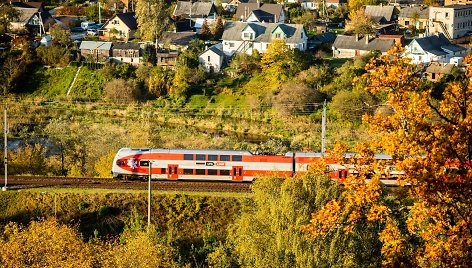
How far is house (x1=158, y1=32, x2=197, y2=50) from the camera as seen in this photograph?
36.2m

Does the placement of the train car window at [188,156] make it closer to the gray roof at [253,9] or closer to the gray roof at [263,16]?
the gray roof at [263,16]

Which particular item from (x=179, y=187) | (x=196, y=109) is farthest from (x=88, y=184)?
(x=196, y=109)

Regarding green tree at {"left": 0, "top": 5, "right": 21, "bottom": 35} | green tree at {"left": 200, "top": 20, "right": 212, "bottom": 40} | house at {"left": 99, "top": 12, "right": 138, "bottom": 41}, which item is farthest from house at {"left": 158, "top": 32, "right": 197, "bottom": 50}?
green tree at {"left": 0, "top": 5, "right": 21, "bottom": 35}

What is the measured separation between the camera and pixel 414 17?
40.6 meters

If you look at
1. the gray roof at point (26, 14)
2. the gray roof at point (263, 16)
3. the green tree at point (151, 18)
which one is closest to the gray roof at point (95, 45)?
the green tree at point (151, 18)

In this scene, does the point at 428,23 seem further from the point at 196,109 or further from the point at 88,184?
the point at 88,184

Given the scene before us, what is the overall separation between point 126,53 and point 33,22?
940 centimetres

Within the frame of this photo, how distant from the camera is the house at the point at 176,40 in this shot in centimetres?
3619

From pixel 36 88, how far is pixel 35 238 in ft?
73.9

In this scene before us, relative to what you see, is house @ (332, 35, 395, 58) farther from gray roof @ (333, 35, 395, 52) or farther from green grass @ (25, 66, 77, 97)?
green grass @ (25, 66, 77, 97)

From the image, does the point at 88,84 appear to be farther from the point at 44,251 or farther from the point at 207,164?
the point at 44,251

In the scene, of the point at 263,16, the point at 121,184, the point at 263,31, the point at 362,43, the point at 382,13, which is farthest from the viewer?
the point at 382,13

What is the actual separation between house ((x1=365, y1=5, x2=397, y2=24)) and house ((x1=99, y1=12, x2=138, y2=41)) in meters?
14.8

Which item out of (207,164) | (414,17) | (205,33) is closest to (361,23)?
(414,17)
